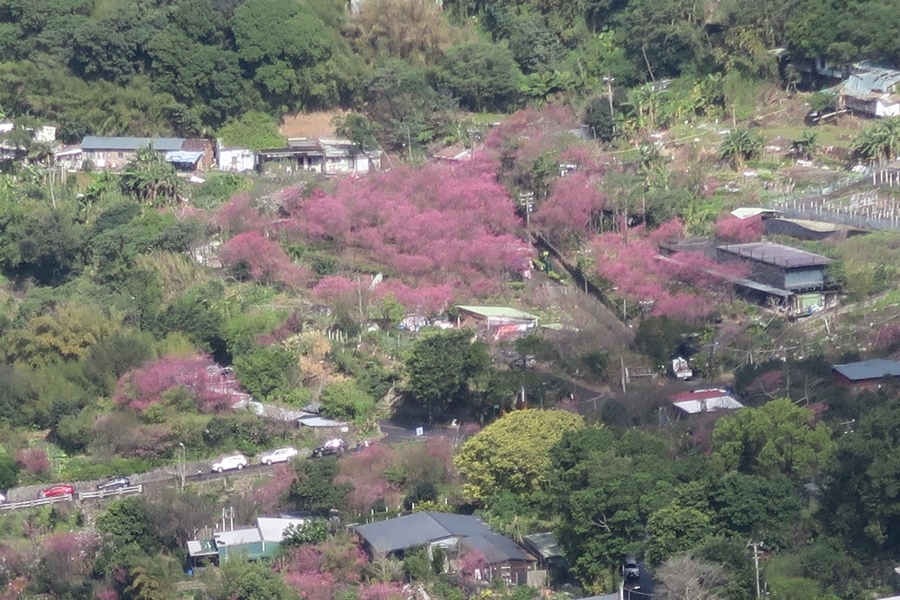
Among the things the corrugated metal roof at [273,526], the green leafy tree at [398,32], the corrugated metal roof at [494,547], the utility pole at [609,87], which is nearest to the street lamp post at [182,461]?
the corrugated metal roof at [273,526]

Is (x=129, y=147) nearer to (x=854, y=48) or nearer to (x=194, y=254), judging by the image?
(x=194, y=254)

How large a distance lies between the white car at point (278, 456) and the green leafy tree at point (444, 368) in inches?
93.2

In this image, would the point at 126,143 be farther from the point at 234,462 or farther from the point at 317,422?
the point at 234,462

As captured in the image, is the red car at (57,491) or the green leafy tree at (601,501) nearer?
the green leafy tree at (601,501)

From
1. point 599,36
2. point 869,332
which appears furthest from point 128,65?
point 869,332

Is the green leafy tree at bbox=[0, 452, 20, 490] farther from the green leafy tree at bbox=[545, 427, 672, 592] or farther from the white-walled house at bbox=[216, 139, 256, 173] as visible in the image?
the white-walled house at bbox=[216, 139, 256, 173]

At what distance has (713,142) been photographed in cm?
4934

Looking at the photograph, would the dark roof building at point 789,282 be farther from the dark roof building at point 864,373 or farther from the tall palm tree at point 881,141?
the tall palm tree at point 881,141

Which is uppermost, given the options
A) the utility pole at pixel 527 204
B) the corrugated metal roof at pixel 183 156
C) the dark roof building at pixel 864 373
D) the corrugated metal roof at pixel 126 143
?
the corrugated metal roof at pixel 126 143

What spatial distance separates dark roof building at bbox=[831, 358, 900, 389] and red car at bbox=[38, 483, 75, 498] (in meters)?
12.4

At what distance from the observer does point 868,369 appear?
38.2 metres

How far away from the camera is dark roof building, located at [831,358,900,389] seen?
37.8 meters

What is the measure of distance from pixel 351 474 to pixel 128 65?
1772 cm

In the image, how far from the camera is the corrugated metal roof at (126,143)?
5062 centimetres
